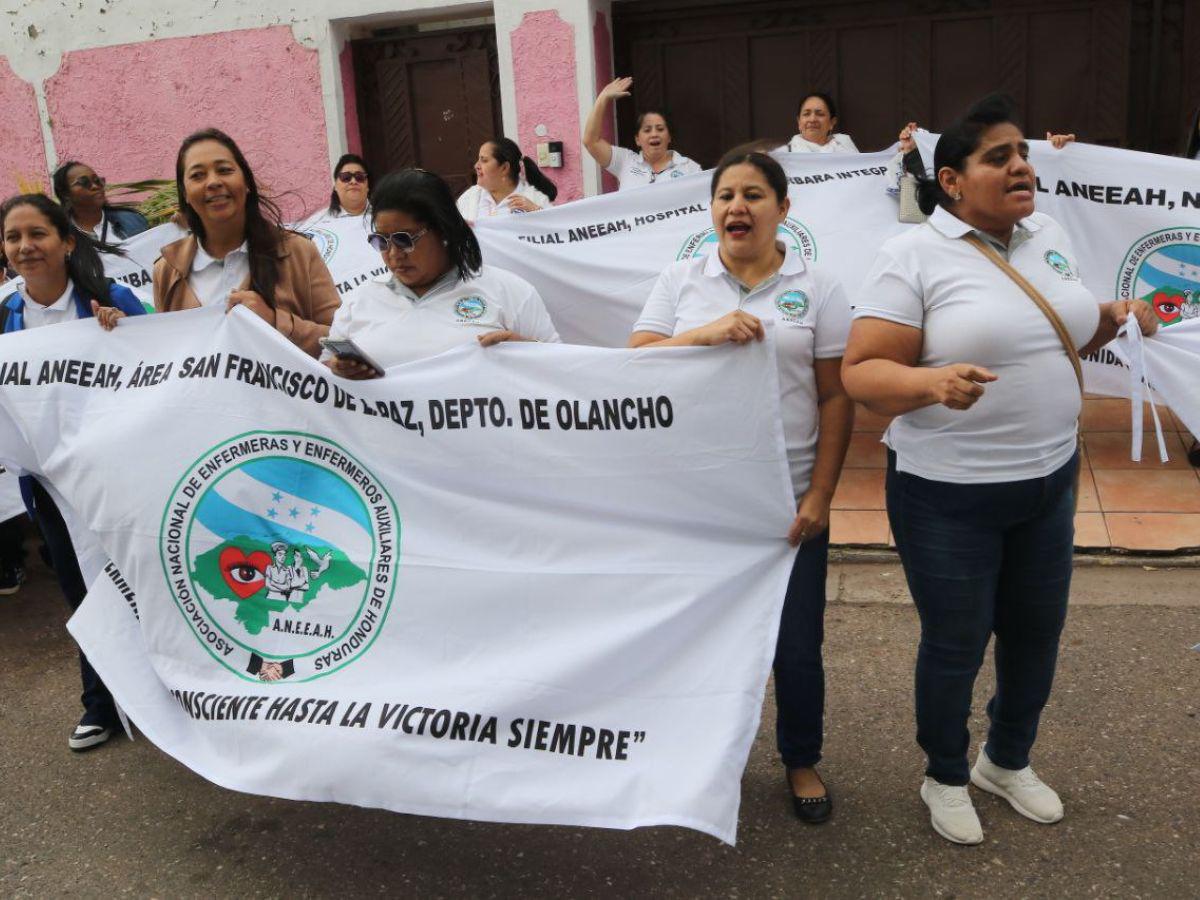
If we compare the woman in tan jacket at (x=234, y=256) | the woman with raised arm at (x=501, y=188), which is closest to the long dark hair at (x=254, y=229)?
the woman in tan jacket at (x=234, y=256)

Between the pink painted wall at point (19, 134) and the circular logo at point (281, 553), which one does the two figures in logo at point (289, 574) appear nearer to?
the circular logo at point (281, 553)

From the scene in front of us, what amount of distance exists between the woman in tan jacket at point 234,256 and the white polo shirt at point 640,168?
147 inches

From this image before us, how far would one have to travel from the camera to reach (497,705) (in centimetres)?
292

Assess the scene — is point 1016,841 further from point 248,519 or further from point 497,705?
point 248,519

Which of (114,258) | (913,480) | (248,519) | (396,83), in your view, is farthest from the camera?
(396,83)

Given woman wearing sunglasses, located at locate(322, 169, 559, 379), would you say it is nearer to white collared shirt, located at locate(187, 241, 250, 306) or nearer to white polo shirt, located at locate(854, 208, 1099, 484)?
white collared shirt, located at locate(187, 241, 250, 306)

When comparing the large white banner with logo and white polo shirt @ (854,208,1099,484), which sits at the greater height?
white polo shirt @ (854,208,1099,484)

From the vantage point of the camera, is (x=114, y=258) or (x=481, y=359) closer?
(x=481, y=359)

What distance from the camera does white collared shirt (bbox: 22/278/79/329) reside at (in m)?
3.92

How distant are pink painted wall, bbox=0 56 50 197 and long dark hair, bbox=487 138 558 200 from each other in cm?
517

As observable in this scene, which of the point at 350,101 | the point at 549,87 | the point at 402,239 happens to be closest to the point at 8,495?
the point at 402,239

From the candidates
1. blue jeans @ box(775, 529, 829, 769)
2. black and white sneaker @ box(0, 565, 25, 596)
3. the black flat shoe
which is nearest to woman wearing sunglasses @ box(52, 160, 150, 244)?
black and white sneaker @ box(0, 565, 25, 596)

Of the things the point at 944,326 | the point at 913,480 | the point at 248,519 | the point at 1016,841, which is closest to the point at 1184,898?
the point at 1016,841

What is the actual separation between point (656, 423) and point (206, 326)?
1382mm
